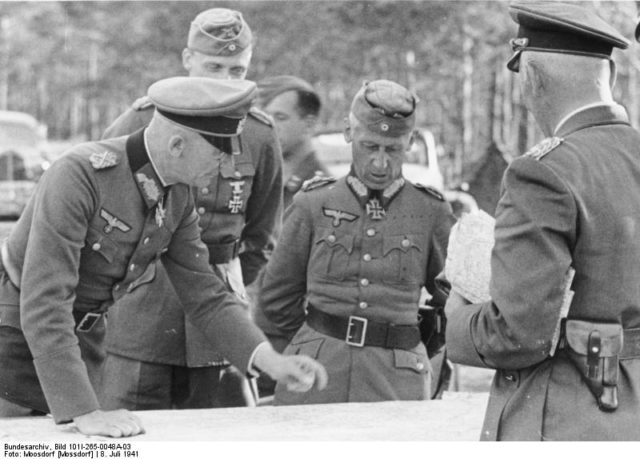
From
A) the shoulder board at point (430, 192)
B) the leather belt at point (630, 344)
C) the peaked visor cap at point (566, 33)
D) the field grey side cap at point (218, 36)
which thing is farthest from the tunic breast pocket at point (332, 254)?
the leather belt at point (630, 344)

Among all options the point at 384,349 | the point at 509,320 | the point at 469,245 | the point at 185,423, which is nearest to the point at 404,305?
the point at 384,349

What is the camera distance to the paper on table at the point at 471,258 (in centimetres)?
290

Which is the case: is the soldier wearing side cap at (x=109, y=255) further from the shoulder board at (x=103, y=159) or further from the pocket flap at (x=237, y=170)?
the pocket flap at (x=237, y=170)

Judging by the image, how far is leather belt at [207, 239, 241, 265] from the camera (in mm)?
4773

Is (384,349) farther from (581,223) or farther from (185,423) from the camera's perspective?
(581,223)

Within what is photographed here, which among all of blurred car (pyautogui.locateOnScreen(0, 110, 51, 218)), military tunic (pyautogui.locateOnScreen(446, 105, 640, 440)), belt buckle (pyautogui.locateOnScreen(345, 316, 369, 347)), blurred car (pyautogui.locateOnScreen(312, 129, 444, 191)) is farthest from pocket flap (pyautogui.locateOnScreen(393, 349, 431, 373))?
blurred car (pyautogui.locateOnScreen(0, 110, 51, 218))

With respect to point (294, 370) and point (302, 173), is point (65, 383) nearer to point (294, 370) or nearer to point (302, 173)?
point (294, 370)

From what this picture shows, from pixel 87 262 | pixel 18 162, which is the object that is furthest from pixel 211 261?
pixel 18 162

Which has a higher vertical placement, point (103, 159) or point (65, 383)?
point (103, 159)

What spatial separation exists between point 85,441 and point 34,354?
0.95 feet

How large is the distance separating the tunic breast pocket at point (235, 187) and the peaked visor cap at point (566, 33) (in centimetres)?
215

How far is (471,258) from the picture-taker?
9.59 ft

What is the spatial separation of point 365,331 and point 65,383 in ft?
4.81

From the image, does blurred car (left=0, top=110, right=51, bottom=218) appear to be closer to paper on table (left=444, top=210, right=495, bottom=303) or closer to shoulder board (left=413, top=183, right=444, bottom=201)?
shoulder board (left=413, top=183, right=444, bottom=201)
